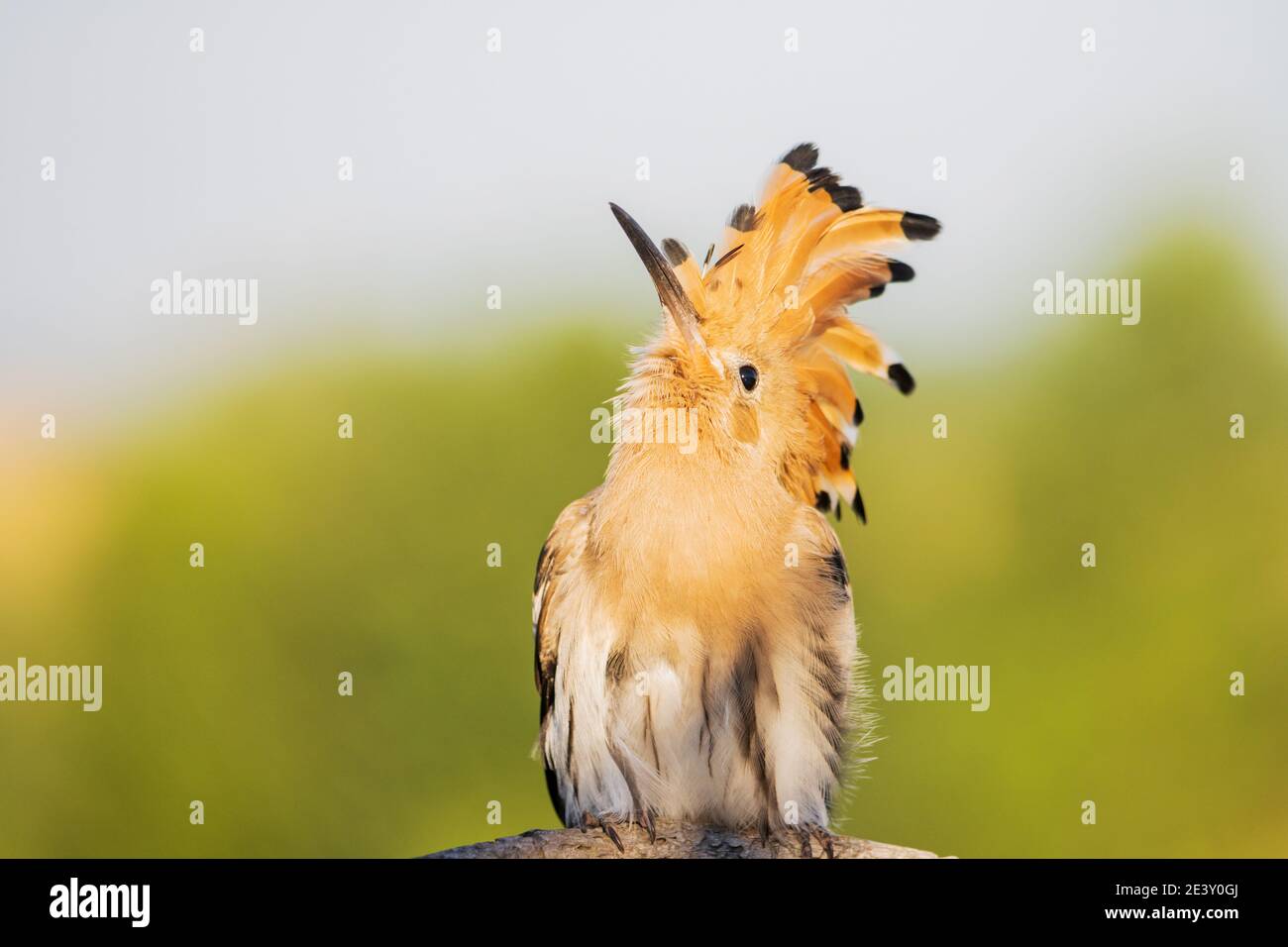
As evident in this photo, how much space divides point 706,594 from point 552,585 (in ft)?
2.04

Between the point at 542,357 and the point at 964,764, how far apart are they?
190 inches

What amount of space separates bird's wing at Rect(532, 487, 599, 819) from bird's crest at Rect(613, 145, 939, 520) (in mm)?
734

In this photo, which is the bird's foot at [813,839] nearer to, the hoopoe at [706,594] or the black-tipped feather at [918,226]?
the hoopoe at [706,594]

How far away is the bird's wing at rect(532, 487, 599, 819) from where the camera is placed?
4059 millimetres

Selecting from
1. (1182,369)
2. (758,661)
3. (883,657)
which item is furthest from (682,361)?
(1182,369)

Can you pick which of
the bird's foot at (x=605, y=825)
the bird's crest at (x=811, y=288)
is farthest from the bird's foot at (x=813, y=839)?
the bird's crest at (x=811, y=288)

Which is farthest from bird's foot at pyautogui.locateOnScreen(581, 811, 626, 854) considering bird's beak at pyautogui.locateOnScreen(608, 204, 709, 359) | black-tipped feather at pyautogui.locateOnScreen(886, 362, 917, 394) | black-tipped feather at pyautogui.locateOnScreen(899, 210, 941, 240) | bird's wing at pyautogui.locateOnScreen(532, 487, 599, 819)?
black-tipped feather at pyautogui.locateOnScreen(899, 210, 941, 240)

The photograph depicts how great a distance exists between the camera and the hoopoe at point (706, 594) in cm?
377

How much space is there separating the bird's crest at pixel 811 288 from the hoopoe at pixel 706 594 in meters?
0.01

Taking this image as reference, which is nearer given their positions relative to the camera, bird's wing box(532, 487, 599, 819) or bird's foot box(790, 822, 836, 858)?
bird's foot box(790, 822, 836, 858)

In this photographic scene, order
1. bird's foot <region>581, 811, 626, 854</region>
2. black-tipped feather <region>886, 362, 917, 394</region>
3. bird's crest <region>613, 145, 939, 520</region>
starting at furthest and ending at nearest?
black-tipped feather <region>886, 362, 917, 394</region>, bird's crest <region>613, 145, 939, 520</region>, bird's foot <region>581, 811, 626, 854</region>

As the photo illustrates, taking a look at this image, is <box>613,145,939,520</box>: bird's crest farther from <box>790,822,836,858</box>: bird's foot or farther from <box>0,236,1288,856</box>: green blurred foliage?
<box>0,236,1288,856</box>: green blurred foliage

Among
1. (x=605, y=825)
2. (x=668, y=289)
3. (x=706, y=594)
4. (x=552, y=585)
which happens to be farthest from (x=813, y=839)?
(x=668, y=289)

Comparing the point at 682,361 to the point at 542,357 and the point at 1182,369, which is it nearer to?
the point at 542,357
